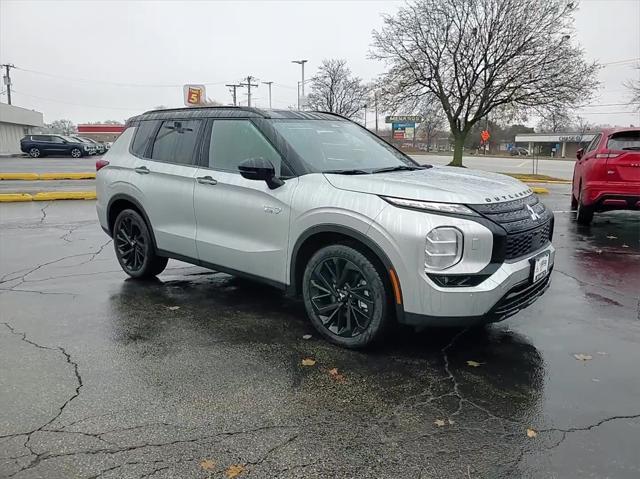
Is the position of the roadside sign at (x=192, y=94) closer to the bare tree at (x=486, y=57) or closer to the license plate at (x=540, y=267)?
the bare tree at (x=486, y=57)

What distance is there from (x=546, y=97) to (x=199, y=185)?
25.4 meters

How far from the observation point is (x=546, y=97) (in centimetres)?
2639

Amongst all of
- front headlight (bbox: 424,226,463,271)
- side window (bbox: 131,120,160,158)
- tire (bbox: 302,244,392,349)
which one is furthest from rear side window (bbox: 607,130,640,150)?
side window (bbox: 131,120,160,158)

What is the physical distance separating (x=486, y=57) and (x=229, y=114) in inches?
1002

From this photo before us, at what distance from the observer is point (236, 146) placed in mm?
4875

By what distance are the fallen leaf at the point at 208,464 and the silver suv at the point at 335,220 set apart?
62.4 inches

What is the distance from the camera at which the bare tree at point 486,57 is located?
2591cm

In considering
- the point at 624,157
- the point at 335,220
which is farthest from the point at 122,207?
the point at 624,157

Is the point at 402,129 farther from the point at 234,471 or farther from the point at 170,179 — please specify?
the point at 234,471

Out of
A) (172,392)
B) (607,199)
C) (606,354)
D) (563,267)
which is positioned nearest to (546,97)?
(607,199)

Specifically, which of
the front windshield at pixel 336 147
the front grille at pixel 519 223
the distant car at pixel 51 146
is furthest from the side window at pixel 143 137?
the distant car at pixel 51 146

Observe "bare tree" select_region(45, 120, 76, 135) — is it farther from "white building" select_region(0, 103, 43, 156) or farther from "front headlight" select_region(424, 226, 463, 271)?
"front headlight" select_region(424, 226, 463, 271)

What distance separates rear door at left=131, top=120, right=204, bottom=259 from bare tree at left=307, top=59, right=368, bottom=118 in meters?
48.1

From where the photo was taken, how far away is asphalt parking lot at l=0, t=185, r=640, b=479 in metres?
2.70
